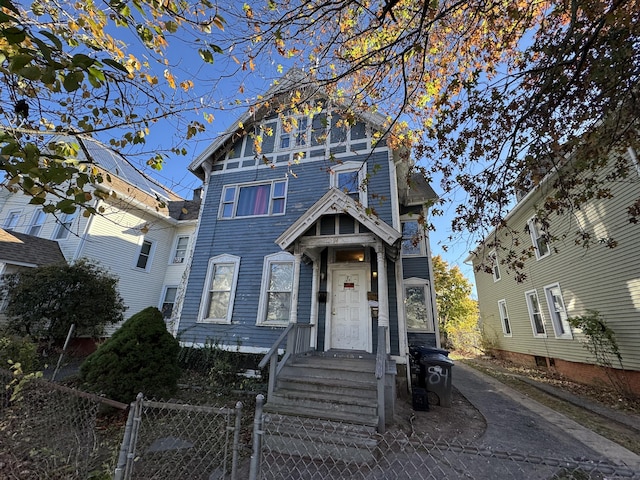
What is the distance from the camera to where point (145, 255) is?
1480 centimetres

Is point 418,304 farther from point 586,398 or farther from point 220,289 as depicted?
point 220,289

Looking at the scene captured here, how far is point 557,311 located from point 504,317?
479 centimetres

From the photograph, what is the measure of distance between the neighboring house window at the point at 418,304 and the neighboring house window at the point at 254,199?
19.0 feet

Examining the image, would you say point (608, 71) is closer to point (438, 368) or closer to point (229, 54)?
point (229, 54)

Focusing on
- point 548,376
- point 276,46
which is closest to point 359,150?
point 276,46

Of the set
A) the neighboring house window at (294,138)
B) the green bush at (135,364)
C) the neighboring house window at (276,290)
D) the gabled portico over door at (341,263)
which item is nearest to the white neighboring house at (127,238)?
the neighboring house window at (294,138)

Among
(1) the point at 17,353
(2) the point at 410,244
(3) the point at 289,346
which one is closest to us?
(1) the point at 17,353

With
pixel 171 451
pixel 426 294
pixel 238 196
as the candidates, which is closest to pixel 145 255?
pixel 238 196

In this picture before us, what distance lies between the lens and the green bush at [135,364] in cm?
503

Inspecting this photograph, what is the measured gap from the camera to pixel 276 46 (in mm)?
3721

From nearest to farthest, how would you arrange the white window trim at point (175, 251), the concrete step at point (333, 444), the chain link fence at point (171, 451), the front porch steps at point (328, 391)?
1. the chain link fence at point (171, 451)
2. the concrete step at point (333, 444)
3. the front porch steps at point (328, 391)
4. the white window trim at point (175, 251)

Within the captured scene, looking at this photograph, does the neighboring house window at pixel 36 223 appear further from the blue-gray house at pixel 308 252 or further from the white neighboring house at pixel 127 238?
the blue-gray house at pixel 308 252

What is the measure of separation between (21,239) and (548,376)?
21.9m

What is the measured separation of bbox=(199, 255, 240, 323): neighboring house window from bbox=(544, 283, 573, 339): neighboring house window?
11838 mm
